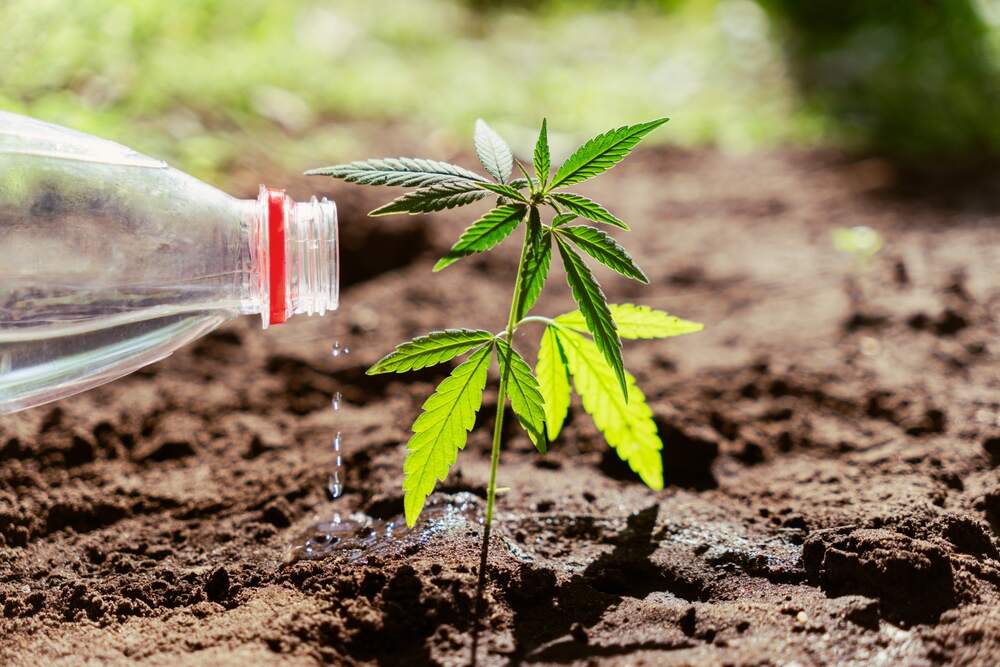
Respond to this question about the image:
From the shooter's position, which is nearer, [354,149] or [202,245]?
[202,245]

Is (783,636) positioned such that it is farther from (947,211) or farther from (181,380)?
(947,211)

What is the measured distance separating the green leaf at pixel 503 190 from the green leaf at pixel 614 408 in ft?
0.96

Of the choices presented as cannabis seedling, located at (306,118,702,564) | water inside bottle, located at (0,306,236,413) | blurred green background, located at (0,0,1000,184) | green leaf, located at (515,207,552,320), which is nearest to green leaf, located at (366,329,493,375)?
cannabis seedling, located at (306,118,702,564)

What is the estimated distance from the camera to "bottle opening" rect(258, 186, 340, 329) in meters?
1.68

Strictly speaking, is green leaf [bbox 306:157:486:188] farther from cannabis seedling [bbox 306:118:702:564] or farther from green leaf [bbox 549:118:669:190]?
green leaf [bbox 549:118:669:190]

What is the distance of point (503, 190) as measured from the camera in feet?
4.93

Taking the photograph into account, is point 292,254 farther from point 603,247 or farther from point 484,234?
point 603,247

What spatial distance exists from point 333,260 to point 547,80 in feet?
11.9

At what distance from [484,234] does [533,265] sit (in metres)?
0.10

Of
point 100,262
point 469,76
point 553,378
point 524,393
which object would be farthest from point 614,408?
point 469,76

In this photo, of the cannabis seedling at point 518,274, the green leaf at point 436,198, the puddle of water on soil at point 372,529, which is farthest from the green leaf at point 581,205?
the puddle of water on soil at point 372,529

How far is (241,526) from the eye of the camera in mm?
1960

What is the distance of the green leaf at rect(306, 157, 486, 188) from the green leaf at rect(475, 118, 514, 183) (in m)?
0.05

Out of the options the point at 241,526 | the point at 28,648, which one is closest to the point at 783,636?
the point at 241,526
